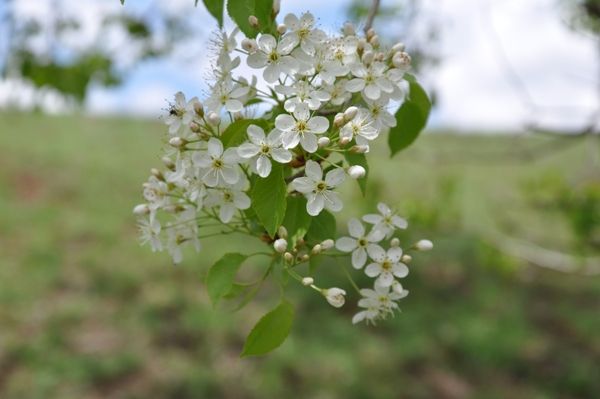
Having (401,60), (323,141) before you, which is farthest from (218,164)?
(401,60)

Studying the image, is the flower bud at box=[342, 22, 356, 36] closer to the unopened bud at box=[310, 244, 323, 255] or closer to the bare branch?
the bare branch

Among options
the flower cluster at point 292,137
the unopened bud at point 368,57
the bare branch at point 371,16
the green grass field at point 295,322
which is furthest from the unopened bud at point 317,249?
the green grass field at point 295,322

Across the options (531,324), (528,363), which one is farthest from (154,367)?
(531,324)

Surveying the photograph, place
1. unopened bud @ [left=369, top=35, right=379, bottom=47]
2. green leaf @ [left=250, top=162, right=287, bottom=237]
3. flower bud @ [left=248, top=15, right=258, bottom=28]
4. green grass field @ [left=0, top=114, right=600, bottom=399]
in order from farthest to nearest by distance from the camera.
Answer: green grass field @ [left=0, top=114, right=600, bottom=399] → unopened bud @ [left=369, top=35, right=379, bottom=47] → flower bud @ [left=248, top=15, right=258, bottom=28] → green leaf @ [left=250, top=162, right=287, bottom=237]

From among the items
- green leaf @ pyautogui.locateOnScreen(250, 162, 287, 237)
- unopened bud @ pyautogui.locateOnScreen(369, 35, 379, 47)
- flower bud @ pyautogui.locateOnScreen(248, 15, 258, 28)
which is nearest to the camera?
green leaf @ pyautogui.locateOnScreen(250, 162, 287, 237)

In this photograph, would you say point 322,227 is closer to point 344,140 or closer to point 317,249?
point 317,249

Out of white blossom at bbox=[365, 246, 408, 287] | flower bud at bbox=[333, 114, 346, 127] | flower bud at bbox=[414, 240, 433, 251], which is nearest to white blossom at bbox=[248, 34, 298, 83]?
flower bud at bbox=[333, 114, 346, 127]

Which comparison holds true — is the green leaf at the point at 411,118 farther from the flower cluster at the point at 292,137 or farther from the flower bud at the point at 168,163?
the flower bud at the point at 168,163
